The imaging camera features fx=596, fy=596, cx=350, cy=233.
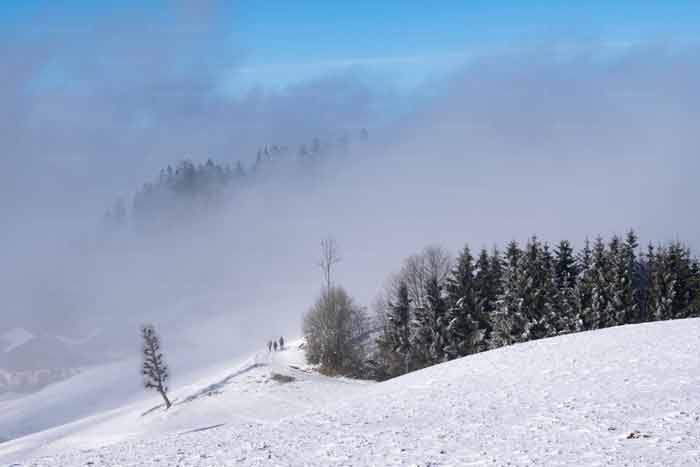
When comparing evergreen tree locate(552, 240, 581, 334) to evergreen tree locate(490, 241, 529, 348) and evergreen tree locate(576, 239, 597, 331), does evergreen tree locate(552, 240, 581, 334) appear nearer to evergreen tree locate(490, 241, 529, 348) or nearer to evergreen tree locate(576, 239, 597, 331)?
evergreen tree locate(576, 239, 597, 331)

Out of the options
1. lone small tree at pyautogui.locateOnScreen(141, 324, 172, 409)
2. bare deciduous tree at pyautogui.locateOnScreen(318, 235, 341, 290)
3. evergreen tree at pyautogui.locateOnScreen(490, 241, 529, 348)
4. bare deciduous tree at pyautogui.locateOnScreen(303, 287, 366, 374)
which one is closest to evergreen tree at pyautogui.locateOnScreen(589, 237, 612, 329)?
evergreen tree at pyautogui.locateOnScreen(490, 241, 529, 348)

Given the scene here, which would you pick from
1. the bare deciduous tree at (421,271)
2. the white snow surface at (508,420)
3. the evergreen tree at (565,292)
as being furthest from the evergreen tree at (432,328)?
the white snow surface at (508,420)

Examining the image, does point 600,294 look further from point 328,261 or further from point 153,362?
point 328,261

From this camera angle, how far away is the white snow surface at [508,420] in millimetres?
18688

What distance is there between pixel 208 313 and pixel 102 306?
3556cm

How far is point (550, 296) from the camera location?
57219mm

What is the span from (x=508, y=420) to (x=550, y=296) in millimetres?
35894

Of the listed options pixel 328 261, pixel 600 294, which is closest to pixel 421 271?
pixel 328 261

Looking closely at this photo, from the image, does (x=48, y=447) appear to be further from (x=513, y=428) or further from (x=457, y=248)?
(x=457, y=248)

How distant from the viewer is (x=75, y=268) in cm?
18712

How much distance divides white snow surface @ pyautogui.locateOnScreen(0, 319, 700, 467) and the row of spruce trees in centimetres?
1195

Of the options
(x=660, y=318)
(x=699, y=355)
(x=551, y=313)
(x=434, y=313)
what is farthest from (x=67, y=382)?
(x=699, y=355)

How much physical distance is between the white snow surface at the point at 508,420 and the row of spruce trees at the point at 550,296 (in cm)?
1195

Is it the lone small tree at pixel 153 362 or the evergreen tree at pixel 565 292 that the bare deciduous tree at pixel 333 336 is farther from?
the evergreen tree at pixel 565 292
